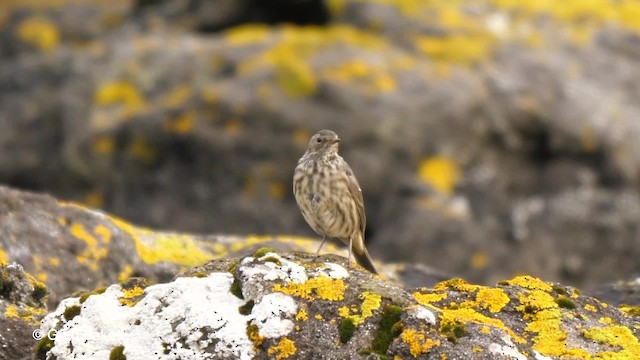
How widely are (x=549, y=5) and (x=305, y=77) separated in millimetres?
8114

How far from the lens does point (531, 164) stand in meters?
21.1

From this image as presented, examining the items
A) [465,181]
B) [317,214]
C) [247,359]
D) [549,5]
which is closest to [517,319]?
[247,359]

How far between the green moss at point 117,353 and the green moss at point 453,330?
7.91 feet

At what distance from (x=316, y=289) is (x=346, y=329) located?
47 cm

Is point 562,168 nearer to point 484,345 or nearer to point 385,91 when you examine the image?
point 385,91

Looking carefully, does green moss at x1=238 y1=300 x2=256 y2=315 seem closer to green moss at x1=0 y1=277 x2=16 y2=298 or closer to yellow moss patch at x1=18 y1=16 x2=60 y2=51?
green moss at x1=0 y1=277 x2=16 y2=298

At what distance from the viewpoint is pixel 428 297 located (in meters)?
8.10

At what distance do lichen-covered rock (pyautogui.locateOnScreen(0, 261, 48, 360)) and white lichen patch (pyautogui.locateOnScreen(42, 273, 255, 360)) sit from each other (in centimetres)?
32

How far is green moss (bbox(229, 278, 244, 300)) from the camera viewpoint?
7.59 metres

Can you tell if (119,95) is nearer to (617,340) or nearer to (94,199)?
(94,199)

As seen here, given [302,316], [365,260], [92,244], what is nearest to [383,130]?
[365,260]

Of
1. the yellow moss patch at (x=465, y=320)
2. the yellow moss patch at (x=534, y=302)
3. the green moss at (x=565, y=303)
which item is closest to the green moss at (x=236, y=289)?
the yellow moss patch at (x=465, y=320)

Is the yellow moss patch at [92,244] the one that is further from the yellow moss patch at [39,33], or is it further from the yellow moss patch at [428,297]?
the yellow moss patch at [39,33]

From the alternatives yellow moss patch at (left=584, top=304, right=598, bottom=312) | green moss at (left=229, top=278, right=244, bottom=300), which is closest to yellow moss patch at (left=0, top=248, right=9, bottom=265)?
green moss at (left=229, top=278, right=244, bottom=300)
